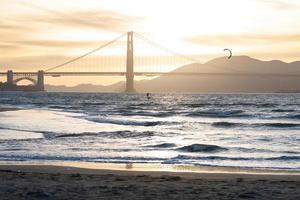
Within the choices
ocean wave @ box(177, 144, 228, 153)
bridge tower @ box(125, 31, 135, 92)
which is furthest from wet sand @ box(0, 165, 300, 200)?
bridge tower @ box(125, 31, 135, 92)

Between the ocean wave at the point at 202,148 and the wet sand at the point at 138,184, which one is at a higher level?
the wet sand at the point at 138,184

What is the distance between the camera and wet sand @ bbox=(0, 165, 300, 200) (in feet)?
26.4

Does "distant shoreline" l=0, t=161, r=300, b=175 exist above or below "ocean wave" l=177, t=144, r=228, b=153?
above

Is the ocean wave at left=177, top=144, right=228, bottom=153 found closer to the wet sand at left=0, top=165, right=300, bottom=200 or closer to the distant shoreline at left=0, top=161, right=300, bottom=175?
the distant shoreline at left=0, top=161, right=300, bottom=175

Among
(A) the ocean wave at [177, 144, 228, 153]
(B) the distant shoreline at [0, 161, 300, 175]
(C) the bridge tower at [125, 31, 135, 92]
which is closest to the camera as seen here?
(B) the distant shoreline at [0, 161, 300, 175]

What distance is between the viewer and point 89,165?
12312 millimetres

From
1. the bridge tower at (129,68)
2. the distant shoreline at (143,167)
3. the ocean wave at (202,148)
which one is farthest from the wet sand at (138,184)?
the bridge tower at (129,68)

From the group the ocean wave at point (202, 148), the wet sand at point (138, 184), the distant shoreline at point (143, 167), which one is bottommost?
the ocean wave at point (202, 148)

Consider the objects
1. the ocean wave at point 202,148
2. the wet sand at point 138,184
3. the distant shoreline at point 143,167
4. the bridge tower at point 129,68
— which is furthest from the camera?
the bridge tower at point 129,68

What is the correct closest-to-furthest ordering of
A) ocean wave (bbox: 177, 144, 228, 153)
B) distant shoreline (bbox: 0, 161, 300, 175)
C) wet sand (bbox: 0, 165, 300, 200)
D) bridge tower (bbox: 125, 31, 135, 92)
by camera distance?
1. wet sand (bbox: 0, 165, 300, 200)
2. distant shoreline (bbox: 0, 161, 300, 175)
3. ocean wave (bbox: 177, 144, 228, 153)
4. bridge tower (bbox: 125, 31, 135, 92)

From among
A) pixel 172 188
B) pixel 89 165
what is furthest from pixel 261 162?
pixel 172 188

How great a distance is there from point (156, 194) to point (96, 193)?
0.82 meters

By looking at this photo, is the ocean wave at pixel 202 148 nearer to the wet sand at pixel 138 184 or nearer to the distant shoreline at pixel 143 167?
the distant shoreline at pixel 143 167

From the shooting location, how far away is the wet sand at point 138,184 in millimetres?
8047
